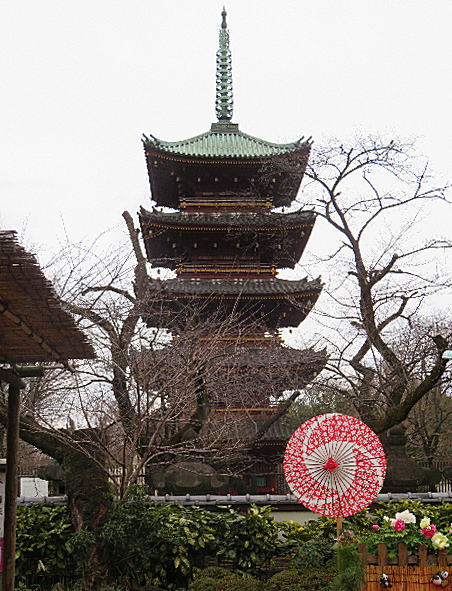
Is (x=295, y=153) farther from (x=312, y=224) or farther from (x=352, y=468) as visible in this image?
(x=352, y=468)

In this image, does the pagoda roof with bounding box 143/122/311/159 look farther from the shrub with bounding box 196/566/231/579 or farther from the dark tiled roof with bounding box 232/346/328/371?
the shrub with bounding box 196/566/231/579

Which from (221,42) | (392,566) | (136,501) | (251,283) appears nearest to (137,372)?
(136,501)

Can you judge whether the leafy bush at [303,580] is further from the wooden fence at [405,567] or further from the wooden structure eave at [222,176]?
the wooden structure eave at [222,176]

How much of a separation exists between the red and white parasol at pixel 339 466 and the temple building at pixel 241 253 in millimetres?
9034

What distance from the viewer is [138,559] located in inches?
391

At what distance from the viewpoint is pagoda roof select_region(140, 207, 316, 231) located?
2089 centimetres

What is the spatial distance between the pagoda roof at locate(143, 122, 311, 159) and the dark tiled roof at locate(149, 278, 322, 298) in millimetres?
4080

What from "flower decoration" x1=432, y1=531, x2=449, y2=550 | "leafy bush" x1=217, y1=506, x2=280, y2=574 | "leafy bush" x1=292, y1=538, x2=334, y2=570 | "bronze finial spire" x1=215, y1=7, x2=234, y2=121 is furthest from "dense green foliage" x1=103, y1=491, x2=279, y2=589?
"bronze finial spire" x1=215, y1=7, x2=234, y2=121

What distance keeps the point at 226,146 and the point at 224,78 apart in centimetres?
495

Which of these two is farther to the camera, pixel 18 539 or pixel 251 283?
pixel 251 283

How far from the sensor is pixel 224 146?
76.3ft

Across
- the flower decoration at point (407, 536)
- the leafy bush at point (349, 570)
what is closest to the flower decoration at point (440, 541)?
the flower decoration at point (407, 536)

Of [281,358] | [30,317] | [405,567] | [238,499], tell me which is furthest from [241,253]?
[30,317]

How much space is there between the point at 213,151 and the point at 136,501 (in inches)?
580
